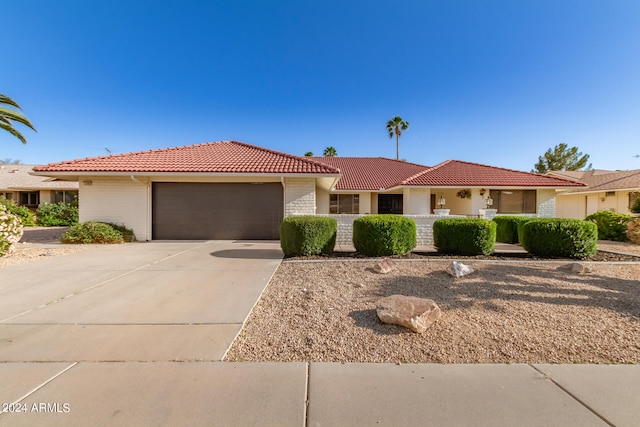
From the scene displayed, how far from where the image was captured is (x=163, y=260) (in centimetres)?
782

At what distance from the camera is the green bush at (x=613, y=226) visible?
510 inches

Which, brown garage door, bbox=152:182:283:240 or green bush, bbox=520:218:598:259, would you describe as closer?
green bush, bbox=520:218:598:259

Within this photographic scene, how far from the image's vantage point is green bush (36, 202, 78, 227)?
20.0m

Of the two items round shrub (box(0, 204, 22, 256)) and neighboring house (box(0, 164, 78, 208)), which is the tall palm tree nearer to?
round shrub (box(0, 204, 22, 256))

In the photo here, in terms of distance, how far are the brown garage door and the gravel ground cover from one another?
628 cm

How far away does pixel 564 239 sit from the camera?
7.71 metres

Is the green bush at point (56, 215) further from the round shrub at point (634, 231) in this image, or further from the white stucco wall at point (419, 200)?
the round shrub at point (634, 231)

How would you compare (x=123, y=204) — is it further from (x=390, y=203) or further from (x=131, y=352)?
(x=390, y=203)

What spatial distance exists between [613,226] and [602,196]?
1120 centimetres

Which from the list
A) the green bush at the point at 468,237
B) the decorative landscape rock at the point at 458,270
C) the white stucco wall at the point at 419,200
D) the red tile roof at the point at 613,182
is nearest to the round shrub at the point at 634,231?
the red tile roof at the point at 613,182

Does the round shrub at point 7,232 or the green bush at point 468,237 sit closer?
the round shrub at point 7,232

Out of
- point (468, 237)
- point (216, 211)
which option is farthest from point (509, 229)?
point (216, 211)

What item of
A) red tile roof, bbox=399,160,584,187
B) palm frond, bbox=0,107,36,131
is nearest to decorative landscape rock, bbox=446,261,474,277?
red tile roof, bbox=399,160,584,187

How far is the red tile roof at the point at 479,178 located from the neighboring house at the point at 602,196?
260 centimetres
